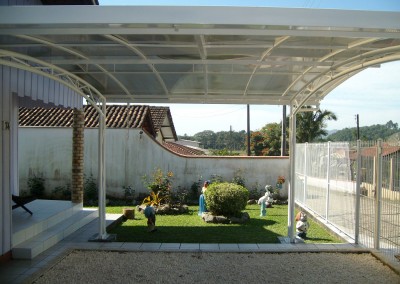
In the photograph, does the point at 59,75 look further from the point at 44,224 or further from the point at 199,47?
the point at 44,224

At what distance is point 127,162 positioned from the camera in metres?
15.5

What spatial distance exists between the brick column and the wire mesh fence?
6.76 metres

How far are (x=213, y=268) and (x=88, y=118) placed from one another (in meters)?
12.3

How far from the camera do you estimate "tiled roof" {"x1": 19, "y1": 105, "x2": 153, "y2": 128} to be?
16.3m

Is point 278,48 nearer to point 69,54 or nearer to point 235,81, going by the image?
point 235,81

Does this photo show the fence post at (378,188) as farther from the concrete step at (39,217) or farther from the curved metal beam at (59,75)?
the concrete step at (39,217)

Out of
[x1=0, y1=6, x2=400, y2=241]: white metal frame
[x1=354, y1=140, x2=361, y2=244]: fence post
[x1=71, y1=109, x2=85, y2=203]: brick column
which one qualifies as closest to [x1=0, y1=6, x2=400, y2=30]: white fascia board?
[x1=0, y1=6, x2=400, y2=241]: white metal frame

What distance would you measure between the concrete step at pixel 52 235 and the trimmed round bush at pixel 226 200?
3.27 m

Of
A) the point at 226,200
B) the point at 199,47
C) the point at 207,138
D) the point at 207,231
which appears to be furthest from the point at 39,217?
the point at 207,138

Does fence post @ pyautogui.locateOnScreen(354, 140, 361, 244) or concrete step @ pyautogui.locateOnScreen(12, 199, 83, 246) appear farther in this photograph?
fence post @ pyautogui.locateOnScreen(354, 140, 361, 244)

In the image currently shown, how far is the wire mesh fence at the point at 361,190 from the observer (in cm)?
653

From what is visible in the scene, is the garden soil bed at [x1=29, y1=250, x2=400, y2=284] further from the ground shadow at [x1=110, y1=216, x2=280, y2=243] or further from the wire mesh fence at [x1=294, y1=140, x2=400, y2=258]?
the ground shadow at [x1=110, y1=216, x2=280, y2=243]

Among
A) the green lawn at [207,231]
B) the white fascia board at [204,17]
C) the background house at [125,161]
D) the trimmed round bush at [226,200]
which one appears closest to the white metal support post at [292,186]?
the green lawn at [207,231]

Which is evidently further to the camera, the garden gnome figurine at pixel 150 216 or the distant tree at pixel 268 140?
the distant tree at pixel 268 140
